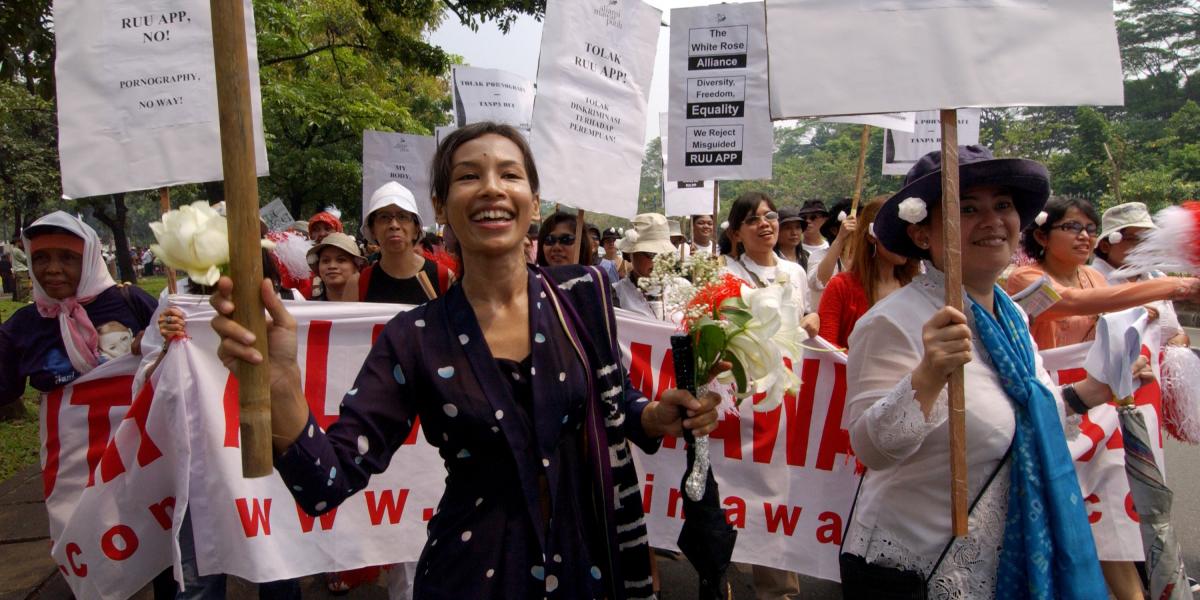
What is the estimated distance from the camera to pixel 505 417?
173cm

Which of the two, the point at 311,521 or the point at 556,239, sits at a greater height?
the point at 556,239

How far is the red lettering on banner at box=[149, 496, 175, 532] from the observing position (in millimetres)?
3510

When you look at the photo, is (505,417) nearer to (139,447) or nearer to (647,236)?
(139,447)

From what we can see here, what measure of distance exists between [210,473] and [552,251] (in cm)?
236

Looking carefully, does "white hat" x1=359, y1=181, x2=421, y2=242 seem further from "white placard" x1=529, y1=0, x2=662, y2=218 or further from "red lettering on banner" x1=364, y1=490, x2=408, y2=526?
"red lettering on banner" x1=364, y1=490, x2=408, y2=526

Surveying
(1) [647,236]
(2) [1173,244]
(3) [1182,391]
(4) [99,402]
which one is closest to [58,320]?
(4) [99,402]

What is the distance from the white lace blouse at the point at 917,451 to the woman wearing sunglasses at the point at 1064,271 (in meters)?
1.72

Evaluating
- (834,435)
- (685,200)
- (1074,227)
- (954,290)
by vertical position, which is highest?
(685,200)

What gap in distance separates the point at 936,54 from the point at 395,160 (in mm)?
5825

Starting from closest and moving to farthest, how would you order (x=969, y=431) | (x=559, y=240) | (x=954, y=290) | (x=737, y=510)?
(x=954, y=290) < (x=969, y=431) < (x=737, y=510) < (x=559, y=240)

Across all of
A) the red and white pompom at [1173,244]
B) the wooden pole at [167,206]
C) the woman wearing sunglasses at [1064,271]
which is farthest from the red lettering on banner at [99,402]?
the woman wearing sunglasses at [1064,271]

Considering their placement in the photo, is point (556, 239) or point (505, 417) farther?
point (556, 239)

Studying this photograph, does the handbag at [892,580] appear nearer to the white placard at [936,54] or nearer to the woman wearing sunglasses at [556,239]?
the white placard at [936,54]

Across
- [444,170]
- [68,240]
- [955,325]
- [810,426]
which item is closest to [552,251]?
[810,426]
